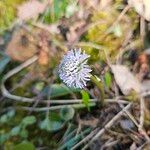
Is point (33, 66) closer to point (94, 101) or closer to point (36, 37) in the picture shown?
point (36, 37)

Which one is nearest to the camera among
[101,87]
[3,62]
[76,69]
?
[76,69]

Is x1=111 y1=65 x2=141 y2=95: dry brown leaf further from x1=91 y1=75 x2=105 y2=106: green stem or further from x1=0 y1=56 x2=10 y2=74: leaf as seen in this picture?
x1=0 y1=56 x2=10 y2=74: leaf

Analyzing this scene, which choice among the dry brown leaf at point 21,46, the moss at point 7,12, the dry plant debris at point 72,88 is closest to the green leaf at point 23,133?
the dry plant debris at point 72,88

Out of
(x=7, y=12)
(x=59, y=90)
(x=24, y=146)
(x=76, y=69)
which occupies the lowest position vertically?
(x=24, y=146)

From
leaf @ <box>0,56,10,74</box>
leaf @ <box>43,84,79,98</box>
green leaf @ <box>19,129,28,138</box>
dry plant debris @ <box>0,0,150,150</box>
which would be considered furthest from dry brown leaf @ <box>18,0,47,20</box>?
green leaf @ <box>19,129,28,138</box>

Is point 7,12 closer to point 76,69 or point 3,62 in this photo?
point 3,62

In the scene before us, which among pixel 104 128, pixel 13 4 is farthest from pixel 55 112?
pixel 13 4

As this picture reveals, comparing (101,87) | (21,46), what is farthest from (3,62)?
(101,87)

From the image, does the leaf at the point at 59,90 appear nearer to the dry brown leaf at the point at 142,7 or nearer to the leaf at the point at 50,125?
the leaf at the point at 50,125
